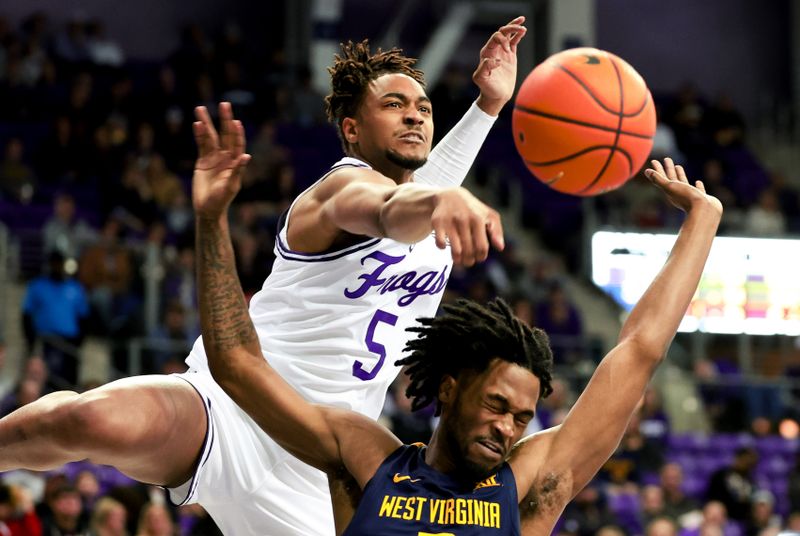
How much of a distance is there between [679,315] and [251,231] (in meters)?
8.90

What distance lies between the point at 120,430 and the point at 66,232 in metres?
7.99

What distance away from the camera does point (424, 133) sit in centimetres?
443

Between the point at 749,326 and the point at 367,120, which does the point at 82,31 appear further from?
the point at 367,120

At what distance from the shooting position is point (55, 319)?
10.7 metres

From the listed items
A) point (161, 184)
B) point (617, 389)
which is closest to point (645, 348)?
point (617, 389)

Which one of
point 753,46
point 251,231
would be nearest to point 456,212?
point 251,231

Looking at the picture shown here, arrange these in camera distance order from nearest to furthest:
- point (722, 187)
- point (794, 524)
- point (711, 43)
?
point (794, 524) < point (722, 187) < point (711, 43)

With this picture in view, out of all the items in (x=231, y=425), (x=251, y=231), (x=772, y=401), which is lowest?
(x=772, y=401)

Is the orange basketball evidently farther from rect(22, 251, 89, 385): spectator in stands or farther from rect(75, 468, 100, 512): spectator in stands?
rect(22, 251, 89, 385): spectator in stands

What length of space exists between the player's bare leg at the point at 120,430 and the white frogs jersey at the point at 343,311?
0.33 meters

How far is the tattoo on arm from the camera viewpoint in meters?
3.33

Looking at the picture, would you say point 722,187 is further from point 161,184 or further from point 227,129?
point 227,129

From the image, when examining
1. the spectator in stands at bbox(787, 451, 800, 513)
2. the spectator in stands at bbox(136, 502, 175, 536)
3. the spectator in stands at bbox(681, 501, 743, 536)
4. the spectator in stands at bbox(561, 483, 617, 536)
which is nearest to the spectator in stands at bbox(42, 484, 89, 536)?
the spectator in stands at bbox(136, 502, 175, 536)

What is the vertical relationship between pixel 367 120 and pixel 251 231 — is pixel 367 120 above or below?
above
